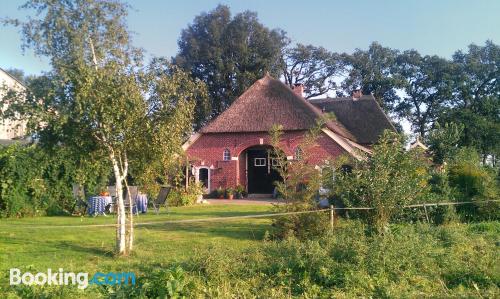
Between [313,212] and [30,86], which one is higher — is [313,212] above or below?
below

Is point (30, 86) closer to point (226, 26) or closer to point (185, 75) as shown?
point (185, 75)

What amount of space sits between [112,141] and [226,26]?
3497cm

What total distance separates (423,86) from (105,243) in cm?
4419

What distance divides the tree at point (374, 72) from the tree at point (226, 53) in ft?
37.4

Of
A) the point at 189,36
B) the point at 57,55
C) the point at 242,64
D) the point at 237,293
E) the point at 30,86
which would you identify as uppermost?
the point at 189,36

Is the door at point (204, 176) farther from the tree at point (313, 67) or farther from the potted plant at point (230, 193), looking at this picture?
the tree at point (313, 67)

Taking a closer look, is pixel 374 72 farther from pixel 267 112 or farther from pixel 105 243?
pixel 105 243

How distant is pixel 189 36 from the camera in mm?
42438

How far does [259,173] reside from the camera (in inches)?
1150

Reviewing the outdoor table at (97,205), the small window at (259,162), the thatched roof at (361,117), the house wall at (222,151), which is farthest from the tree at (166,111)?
the thatched roof at (361,117)

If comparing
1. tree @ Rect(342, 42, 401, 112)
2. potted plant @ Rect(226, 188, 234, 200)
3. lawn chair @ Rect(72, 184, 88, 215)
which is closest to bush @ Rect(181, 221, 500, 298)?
lawn chair @ Rect(72, 184, 88, 215)

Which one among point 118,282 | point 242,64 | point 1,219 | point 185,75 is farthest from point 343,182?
point 242,64

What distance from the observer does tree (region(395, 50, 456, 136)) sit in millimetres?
46688

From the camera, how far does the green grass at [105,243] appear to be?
26.2 ft
